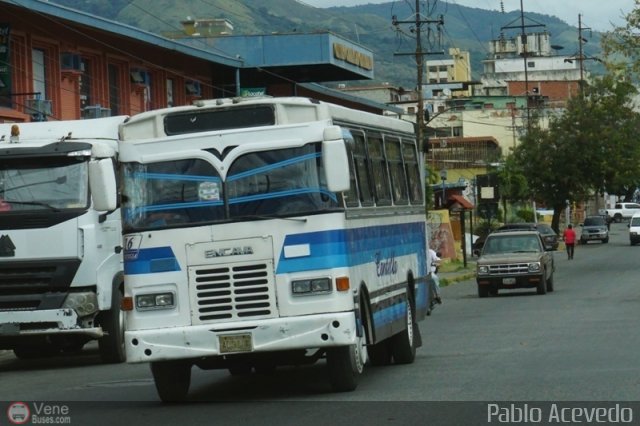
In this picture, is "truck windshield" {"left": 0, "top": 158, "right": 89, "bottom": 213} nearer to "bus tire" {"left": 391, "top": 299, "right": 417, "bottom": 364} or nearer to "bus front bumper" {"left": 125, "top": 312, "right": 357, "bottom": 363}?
"bus tire" {"left": 391, "top": 299, "right": 417, "bottom": 364}

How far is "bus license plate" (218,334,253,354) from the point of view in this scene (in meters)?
13.9

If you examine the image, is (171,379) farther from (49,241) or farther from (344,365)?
(49,241)

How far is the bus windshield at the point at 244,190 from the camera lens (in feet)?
46.8

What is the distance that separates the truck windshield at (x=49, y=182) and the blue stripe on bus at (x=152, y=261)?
583cm

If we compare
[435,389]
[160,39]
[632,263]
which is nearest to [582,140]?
[632,263]

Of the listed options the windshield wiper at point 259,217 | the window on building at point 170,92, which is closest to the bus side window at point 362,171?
the windshield wiper at point 259,217

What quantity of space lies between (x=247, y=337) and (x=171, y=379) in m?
1.46

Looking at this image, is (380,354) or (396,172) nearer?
(396,172)

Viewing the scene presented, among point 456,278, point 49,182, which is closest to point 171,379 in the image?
point 49,182

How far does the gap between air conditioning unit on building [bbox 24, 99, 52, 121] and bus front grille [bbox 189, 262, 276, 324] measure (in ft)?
68.7

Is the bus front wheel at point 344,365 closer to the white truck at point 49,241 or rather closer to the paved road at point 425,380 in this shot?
the paved road at point 425,380

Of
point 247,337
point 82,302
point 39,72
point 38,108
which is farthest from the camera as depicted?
point 39,72

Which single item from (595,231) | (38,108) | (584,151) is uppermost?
(38,108)

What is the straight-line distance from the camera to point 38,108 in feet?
114
